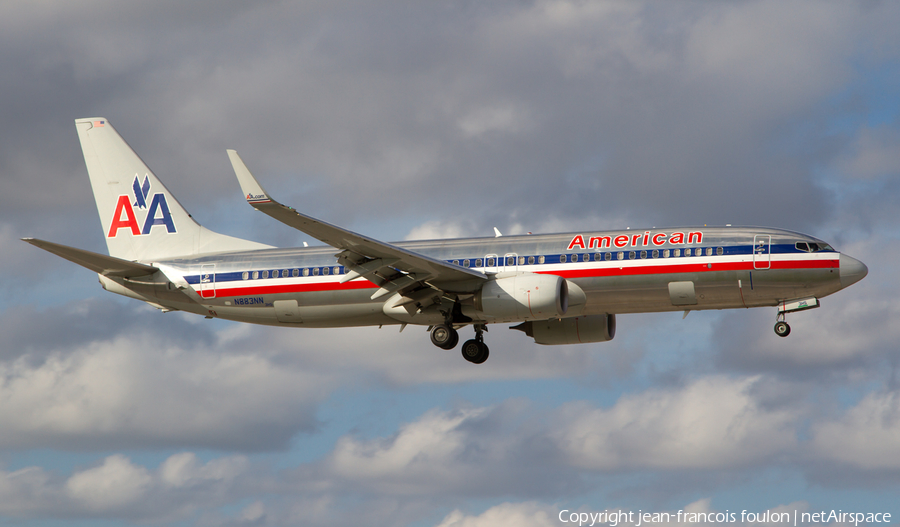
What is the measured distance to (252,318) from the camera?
4516cm

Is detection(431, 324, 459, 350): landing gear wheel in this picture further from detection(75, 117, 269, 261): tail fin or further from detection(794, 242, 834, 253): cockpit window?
detection(794, 242, 834, 253): cockpit window

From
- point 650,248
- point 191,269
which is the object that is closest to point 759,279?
point 650,248

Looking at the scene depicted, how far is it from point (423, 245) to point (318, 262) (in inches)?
186

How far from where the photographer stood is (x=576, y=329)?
4631 centimetres

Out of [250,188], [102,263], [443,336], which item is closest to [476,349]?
[443,336]

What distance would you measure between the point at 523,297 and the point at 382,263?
5733 millimetres

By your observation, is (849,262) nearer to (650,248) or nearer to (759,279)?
(759,279)

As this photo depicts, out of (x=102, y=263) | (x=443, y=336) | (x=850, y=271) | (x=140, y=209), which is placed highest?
(x=140, y=209)

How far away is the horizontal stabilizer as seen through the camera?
133ft

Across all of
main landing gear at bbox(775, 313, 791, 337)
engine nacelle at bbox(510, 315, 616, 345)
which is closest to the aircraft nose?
main landing gear at bbox(775, 313, 791, 337)

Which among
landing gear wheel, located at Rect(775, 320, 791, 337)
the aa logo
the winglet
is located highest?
the aa logo

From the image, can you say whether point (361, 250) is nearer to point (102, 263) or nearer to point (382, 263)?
point (382, 263)

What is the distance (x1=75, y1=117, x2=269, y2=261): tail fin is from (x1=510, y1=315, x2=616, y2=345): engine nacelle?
52.8 feet

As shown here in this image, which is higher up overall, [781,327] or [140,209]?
[140,209]
